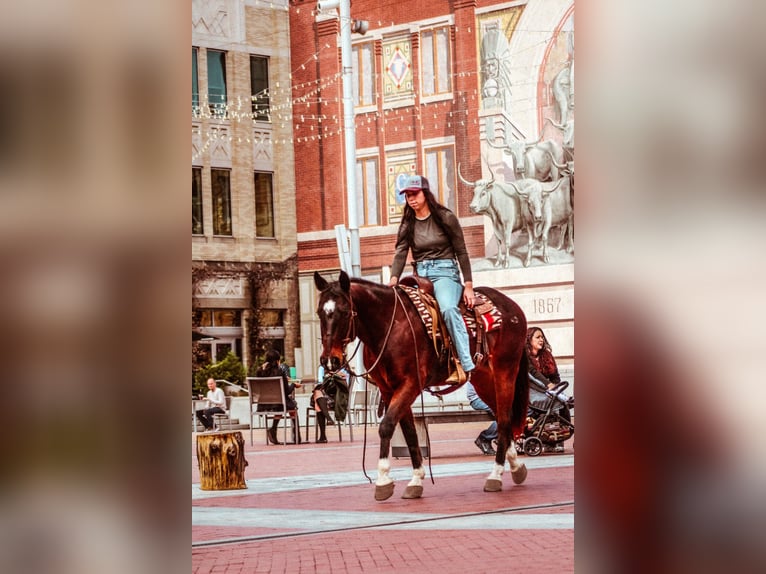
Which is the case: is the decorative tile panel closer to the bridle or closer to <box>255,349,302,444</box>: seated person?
<box>255,349,302,444</box>: seated person

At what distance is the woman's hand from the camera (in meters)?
9.38

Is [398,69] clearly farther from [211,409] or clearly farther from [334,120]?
[211,409]

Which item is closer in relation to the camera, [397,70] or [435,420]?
[435,420]

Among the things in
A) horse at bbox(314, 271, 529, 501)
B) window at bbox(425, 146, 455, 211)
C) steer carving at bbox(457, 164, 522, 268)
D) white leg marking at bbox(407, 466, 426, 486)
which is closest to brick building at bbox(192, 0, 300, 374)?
window at bbox(425, 146, 455, 211)

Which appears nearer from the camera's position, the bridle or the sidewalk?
the sidewalk

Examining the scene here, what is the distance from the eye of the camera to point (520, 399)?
394 inches

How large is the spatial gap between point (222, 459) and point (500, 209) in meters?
14.5

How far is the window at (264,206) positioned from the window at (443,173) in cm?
349

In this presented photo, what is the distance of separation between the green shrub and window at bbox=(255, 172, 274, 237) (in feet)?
10.3

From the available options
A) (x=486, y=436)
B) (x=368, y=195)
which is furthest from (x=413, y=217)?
(x=368, y=195)

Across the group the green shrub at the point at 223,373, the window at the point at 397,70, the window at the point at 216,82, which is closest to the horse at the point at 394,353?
the green shrub at the point at 223,373
